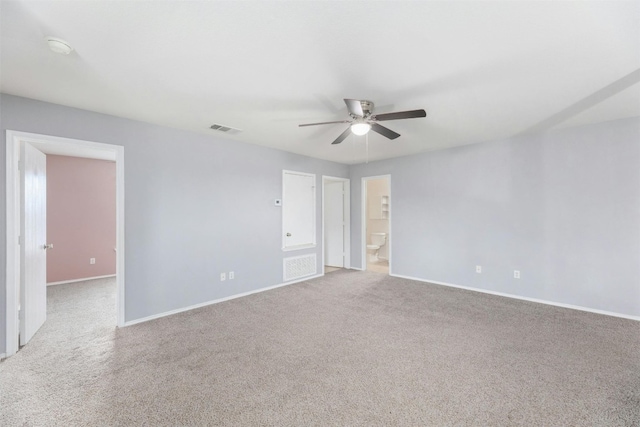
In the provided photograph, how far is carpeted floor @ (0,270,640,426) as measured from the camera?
1751 mm

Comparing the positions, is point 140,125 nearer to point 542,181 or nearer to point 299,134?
point 299,134

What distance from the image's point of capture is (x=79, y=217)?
5.14 metres

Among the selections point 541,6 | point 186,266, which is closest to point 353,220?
point 186,266

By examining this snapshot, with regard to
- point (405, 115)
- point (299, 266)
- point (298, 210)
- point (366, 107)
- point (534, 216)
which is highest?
point (366, 107)

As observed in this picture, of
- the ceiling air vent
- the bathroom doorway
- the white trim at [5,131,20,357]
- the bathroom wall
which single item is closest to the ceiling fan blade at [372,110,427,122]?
the ceiling air vent

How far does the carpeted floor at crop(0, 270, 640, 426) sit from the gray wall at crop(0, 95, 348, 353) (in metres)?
0.51

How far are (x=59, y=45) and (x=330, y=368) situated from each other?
309cm

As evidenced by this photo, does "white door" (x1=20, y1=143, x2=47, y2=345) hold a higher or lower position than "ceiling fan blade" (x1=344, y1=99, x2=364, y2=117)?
lower

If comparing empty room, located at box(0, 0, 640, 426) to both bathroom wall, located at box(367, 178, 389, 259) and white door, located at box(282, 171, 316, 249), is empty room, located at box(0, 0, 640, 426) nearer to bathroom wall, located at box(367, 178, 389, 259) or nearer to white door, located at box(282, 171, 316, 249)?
white door, located at box(282, 171, 316, 249)

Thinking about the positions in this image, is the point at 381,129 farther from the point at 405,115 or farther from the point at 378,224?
the point at 378,224

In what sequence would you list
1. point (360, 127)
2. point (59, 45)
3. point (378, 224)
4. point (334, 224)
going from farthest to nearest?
point (378, 224) < point (334, 224) < point (360, 127) < point (59, 45)

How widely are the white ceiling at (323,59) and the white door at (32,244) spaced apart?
82 centimetres

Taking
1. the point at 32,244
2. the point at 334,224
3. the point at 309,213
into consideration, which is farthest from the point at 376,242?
the point at 32,244

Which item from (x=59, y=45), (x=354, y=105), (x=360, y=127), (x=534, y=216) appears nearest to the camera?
(x=59, y=45)
